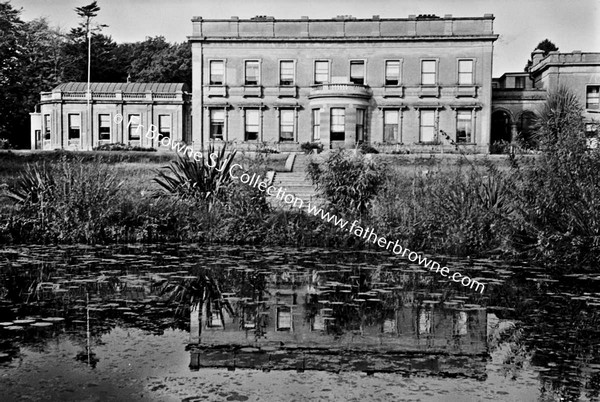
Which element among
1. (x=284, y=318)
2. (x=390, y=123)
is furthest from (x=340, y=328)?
(x=390, y=123)

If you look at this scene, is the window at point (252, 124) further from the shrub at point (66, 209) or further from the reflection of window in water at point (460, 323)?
the reflection of window in water at point (460, 323)

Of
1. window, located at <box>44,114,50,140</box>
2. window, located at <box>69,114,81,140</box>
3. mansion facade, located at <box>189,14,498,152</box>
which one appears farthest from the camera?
window, located at <box>44,114,50,140</box>

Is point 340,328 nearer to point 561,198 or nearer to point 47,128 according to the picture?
point 561,198

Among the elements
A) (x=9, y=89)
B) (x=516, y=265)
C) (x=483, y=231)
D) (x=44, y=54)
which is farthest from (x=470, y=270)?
(x=44, y=54)

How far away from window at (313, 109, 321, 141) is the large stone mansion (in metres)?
0.06

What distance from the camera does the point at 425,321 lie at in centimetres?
751

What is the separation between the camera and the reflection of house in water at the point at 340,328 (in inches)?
238

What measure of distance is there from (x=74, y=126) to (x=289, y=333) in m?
43.5

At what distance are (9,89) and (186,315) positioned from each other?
3521cm

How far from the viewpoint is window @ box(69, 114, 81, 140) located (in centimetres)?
4700

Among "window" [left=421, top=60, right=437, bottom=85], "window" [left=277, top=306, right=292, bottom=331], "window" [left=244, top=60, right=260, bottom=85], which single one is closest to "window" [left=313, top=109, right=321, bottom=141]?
"window" [left=244, top=60, right=260, bottom=85]

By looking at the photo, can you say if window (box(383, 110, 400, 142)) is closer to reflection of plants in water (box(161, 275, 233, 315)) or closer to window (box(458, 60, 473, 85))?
window (box(458, 60, 473, 85))

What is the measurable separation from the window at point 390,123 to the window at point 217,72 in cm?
1000

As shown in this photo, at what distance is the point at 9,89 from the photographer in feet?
127
